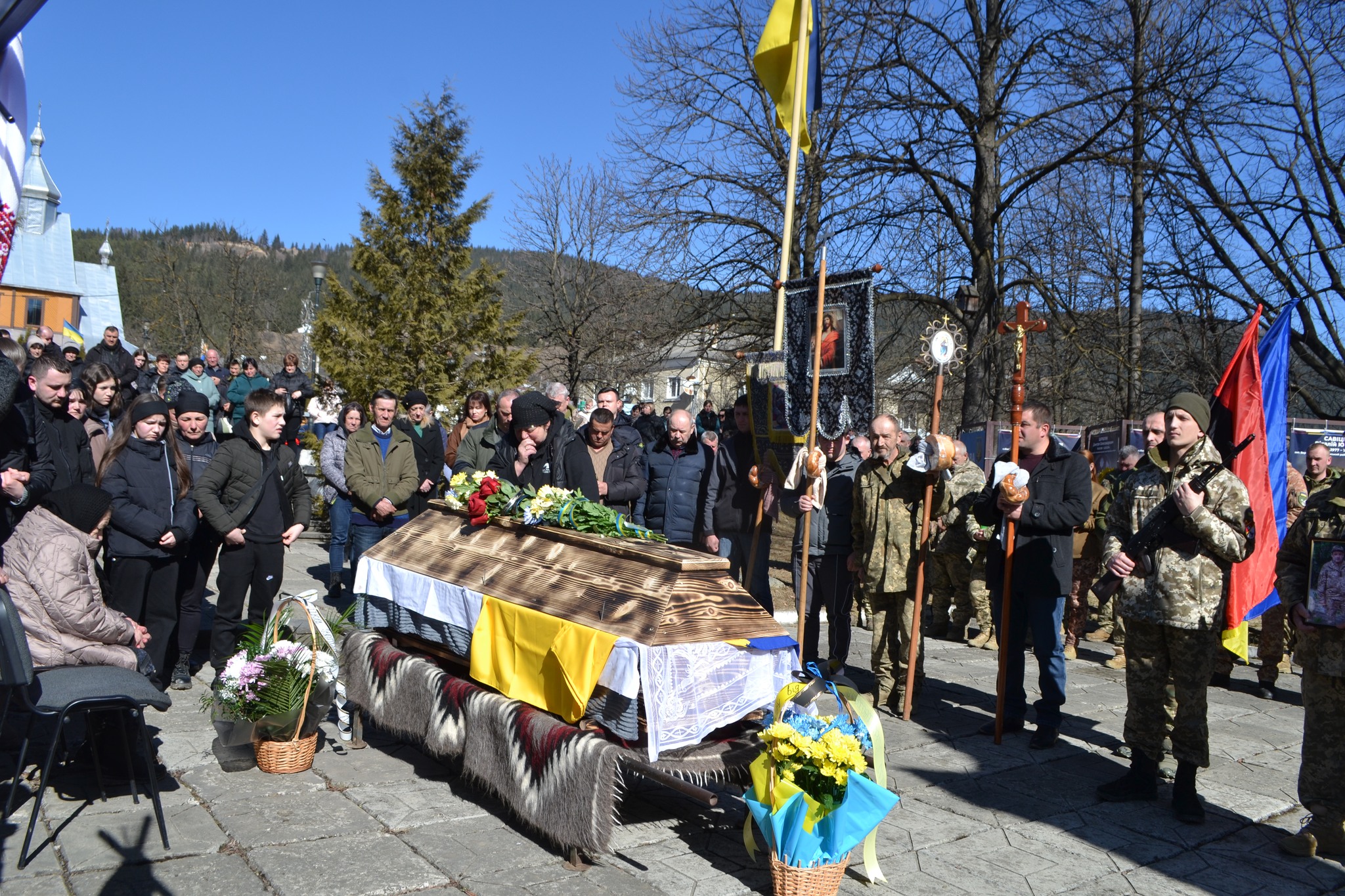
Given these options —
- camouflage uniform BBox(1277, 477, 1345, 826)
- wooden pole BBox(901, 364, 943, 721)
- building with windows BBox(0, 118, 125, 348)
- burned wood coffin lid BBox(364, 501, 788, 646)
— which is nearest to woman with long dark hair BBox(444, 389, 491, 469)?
burned wood coffin lid BBox(364, 501, 788, 646)

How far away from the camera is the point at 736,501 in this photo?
302 inches

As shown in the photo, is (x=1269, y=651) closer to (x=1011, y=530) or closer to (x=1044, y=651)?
(x=1044, y=651)

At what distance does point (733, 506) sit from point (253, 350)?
1251 inches

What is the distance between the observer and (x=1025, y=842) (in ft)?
14.7

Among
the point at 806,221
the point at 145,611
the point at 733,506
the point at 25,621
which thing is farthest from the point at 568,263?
the point at 25,621

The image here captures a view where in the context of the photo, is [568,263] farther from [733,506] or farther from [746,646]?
[746,646]

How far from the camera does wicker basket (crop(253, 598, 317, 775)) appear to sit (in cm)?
499

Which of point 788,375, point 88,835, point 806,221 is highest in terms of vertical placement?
point 806,221

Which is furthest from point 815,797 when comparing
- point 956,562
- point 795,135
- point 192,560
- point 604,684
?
point 956,562

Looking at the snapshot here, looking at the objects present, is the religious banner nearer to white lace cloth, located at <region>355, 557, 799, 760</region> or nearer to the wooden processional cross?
the wooden processional cross

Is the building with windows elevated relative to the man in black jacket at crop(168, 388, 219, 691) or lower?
elevated

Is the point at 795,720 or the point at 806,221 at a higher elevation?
the point at 806,221

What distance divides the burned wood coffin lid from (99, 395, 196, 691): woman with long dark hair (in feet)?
5.63

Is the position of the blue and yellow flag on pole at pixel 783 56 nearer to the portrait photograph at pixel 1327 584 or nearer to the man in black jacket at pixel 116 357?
the portrait photograph at pixel 1327 584
